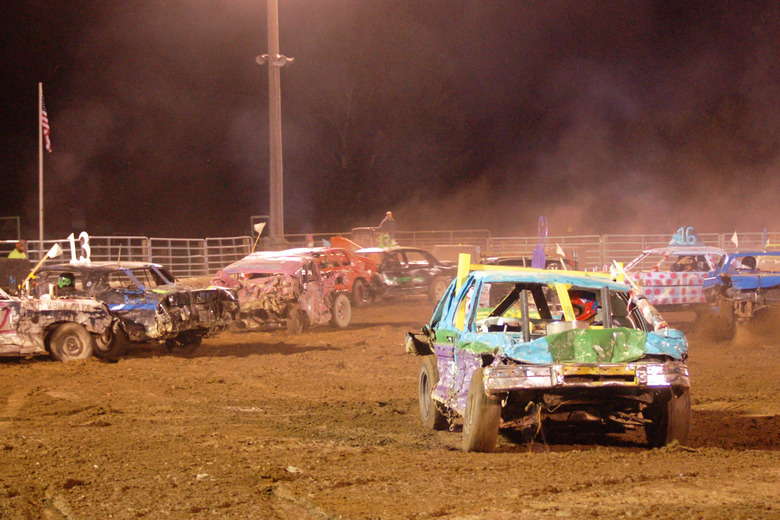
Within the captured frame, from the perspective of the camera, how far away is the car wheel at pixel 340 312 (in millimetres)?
17156

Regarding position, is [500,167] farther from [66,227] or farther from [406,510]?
[406,510]

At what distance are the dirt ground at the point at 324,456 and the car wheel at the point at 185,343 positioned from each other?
7.90 ft

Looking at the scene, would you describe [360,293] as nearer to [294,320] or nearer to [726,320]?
[294,320]

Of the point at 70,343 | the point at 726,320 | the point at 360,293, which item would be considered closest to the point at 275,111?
the point at 360,293

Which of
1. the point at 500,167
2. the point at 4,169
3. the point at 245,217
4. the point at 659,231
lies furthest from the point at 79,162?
the point at 659,231

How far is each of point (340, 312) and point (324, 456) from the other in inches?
433

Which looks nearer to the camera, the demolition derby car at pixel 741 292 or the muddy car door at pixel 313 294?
the demolition derby car at pixel 741 292

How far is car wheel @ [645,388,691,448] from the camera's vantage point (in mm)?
6309

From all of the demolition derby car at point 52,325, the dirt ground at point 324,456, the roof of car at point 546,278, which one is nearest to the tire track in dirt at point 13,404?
the dirt ground at point 324,456

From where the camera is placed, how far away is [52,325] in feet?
39.4

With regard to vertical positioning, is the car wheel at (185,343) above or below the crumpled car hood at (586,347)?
below

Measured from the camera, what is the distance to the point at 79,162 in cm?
3816

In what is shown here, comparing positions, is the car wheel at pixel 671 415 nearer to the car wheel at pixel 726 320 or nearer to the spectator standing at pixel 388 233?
the car wheel at pixel 726 320

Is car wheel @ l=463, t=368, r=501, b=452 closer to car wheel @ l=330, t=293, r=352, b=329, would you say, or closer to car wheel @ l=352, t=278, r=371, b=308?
car wheel @ l=330, t=293, r=352, b=329
